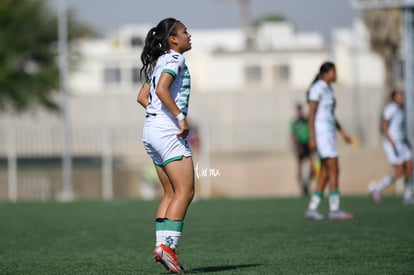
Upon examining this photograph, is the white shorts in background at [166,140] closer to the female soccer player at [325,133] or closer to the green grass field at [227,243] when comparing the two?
the green grass field at [227,243]

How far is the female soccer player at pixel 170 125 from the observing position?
9.19 metres

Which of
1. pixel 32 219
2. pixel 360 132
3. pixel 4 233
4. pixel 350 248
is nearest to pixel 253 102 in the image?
pixel 360 132

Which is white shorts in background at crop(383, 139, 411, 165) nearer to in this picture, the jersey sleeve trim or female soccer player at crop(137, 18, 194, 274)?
female soccer player at crop(137, 18, 194, 274)

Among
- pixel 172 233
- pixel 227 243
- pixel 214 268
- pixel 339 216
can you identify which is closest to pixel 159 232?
pixel 172 233

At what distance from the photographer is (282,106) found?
52594 mm

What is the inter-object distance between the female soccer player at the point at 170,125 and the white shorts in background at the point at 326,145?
6336mm

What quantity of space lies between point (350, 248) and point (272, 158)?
90.2 feet

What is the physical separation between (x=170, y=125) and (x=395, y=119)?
1126cm

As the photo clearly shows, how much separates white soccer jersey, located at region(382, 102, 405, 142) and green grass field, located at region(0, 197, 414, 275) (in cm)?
138

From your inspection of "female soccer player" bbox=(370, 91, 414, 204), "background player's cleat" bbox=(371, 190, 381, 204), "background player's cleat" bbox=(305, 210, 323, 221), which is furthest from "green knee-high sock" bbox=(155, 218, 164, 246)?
"background player's cleat" bbox=(371, 190, 381, 204)

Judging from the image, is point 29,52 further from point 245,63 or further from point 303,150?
point 245,63

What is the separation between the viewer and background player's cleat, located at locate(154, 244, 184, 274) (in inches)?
360

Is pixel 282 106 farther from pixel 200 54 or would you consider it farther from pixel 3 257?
pixel 3 257

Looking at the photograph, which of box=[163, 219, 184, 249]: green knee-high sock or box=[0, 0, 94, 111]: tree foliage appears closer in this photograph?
box=[163, 219, 184, 249]: green knee-high sock
